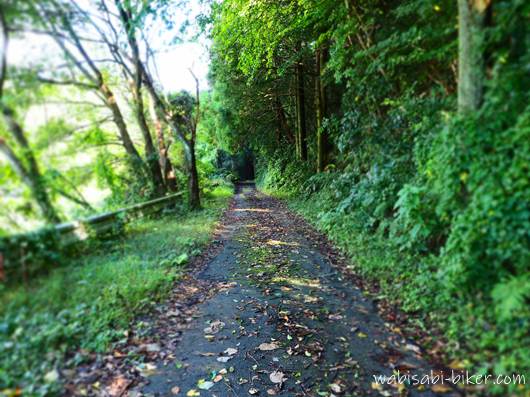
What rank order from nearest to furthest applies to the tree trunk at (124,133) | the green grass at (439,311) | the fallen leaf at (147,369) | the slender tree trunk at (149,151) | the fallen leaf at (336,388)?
the green grass at (439,311) → the fallen leaf at (336,388) → the fallen leaf at (147,369) → the tree trunk at (124,133) → the slender tree trunk at (149,151)

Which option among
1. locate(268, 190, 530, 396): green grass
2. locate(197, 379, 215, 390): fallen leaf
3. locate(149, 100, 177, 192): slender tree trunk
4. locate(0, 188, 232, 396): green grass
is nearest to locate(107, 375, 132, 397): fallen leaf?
locate(0, 188, 232, 396): green grass

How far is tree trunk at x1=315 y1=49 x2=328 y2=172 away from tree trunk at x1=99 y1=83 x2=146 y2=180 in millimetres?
7894

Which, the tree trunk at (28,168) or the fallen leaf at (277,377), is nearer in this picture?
the tree trunk at (28,168)

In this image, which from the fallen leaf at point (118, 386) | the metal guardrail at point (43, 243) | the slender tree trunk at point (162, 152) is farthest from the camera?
the slender tree trunk at point (162, 152)

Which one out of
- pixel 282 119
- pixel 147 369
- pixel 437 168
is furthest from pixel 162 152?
pixel 282 119

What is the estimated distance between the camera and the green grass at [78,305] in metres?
2.02

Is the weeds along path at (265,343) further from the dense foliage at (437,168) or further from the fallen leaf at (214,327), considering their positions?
the dense foliage at (437,168)

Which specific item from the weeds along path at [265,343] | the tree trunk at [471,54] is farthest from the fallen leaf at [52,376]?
the tree trunk at [471,54]

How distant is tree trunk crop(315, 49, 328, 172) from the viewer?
35.8ft

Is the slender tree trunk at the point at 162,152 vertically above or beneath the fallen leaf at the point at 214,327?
above

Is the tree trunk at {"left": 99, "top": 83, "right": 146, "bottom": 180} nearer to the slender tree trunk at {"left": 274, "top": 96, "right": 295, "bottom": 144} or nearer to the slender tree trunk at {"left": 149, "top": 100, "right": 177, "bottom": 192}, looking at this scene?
the slender tree trunk at {"left": 149, "top": 100, "right": 177, "bottom": 192}

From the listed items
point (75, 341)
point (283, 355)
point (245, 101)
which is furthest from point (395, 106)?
point (245, 101)

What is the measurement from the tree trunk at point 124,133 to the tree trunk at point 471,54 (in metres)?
4.19

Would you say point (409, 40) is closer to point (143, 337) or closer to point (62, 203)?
point (62, 203)
